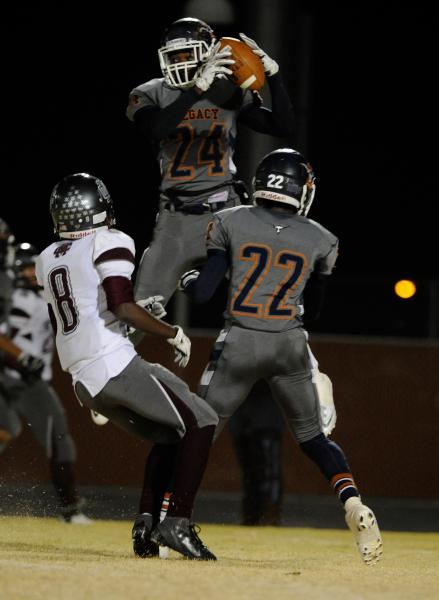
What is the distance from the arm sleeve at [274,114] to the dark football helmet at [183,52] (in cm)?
45

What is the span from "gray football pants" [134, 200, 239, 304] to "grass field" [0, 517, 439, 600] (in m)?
1.56

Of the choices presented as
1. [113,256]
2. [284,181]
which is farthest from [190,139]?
[113,256]

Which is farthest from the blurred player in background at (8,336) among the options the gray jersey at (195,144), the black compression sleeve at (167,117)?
the black compression sleeve at (167,117)

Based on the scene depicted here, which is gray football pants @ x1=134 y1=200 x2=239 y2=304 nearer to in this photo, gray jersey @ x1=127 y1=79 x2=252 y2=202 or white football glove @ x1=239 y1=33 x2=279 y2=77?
gray jersey @ x1=127 y1=79 x2=252 y2=202

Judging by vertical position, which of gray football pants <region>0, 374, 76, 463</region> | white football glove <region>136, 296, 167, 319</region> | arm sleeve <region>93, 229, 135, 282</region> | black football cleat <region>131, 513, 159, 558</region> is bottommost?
gray football pants <region>0, 374, 76, 463</region>

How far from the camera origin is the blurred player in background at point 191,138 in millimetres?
7758

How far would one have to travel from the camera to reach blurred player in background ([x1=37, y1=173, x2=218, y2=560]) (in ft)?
22.0

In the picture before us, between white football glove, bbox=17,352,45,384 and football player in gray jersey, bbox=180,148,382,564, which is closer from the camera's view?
football player in gray jersey, bbox=180,148,382,564

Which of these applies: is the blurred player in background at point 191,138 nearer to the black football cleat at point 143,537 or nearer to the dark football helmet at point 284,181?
the dark football helmet at point 284,181

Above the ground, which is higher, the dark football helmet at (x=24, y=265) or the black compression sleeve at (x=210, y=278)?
the black compression sleeve at (x=210, y=278)

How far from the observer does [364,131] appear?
32.0 metres

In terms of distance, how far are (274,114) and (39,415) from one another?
13.7 ft

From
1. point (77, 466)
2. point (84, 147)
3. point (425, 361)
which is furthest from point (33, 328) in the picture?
point (84, 147)

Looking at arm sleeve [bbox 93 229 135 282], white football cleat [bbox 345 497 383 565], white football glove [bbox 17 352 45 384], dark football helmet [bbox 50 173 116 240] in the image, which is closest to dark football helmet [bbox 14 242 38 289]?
white football glove [bbox 17 352 45 384]
